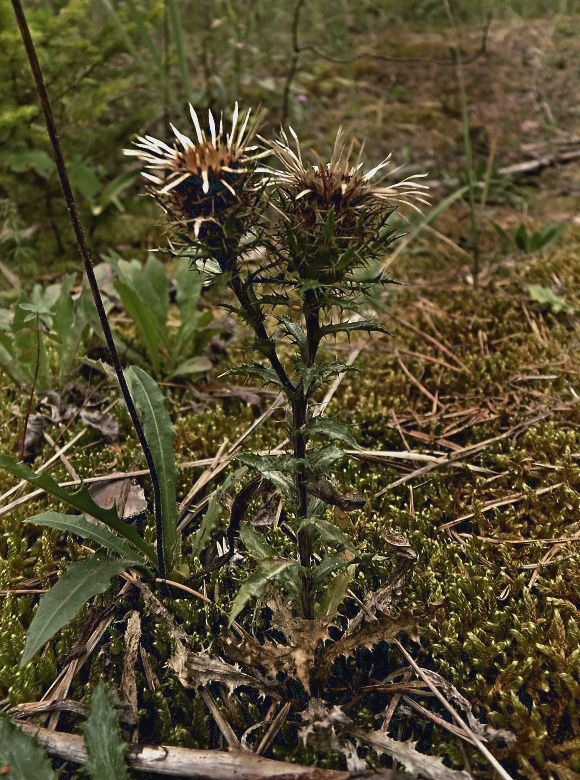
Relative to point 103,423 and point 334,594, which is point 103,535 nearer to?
point 334,594

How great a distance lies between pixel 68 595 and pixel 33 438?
3.59 feet

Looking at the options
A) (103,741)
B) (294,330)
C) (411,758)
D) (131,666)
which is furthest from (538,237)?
(103,741)

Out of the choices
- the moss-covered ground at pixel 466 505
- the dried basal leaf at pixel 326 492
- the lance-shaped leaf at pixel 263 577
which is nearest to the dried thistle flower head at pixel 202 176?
the dried basal leaf at pixel 326 492

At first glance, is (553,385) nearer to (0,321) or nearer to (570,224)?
(570,224)

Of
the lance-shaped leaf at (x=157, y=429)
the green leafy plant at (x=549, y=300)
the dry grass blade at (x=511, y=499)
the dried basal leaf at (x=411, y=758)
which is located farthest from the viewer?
the green leafy plant at (x=549, y=300)

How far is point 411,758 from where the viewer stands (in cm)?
128

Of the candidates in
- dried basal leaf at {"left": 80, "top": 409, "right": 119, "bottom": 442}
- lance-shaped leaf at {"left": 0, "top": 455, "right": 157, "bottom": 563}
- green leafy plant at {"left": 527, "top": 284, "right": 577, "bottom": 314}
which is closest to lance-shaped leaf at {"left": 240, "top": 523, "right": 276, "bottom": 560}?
lance-shaped leaf at {"left": 0, "top": 455, "right": 157, "bottom": 563}

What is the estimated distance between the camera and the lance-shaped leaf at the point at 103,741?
126 centimetres

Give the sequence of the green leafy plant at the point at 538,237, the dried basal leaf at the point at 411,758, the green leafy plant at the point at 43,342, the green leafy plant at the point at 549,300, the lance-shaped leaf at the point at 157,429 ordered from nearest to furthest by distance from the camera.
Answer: the dried basal leaf at the point at 411,758 < the lance-shaped leaf at the point at 157,429 < the green leafy plant at the point at 43,342 < the green leafy plant at the point at 549,300 < the green leafy plant at the point at 538,237

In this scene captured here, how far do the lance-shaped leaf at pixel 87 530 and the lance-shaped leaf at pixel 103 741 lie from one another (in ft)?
1.34

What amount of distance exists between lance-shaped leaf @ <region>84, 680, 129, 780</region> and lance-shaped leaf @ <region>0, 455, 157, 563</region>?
0.43m

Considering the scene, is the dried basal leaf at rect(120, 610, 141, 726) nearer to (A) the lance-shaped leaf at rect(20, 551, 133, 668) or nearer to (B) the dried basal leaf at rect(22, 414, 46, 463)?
(A) the lance-shaped leaf at rect(20, 551, 133, 668)

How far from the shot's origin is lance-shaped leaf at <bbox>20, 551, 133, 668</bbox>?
139cm

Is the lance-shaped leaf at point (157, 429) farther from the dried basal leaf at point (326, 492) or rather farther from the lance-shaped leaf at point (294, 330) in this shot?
the lance-shaped leaf at point (294, 330)
